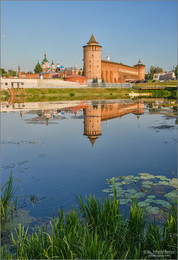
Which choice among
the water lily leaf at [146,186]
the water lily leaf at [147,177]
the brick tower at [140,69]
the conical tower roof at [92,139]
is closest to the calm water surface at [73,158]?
the conical tower roof at [92,139]

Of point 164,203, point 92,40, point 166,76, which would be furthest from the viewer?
point 166,76

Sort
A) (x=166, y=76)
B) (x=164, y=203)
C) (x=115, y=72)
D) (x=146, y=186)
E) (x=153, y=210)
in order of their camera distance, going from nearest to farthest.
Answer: (x=153, y=210) → (x=164, y=203) → (x=146, y=186) → (x=115, y=72) → (x=166, y=76)

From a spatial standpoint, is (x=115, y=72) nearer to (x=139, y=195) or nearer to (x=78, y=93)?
(x=78, y=93)

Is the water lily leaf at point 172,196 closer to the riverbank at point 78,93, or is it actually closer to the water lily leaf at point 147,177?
the water lily leaf at point 147,177

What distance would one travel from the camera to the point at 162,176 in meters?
6.90

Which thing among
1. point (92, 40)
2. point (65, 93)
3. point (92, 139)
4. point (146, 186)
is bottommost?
point (146, 186)

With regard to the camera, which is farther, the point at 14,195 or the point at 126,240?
the point at 14,195

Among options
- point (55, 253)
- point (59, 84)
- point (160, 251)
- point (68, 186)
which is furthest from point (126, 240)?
point (59, 84)

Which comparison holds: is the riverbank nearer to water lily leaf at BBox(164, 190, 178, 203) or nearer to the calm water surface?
the calm water surface

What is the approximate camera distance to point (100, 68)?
69312 millimetres

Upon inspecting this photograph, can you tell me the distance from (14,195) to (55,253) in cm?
280

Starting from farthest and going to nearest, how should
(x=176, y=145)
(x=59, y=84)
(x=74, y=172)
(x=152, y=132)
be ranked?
(x=59, y=84)
(x=152, y=132)
(x=176, y=145)
(x=74, y=172)

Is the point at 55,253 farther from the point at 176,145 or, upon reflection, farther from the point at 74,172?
the point at 176,145

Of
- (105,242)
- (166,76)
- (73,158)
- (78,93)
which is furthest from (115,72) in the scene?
(105,242)
